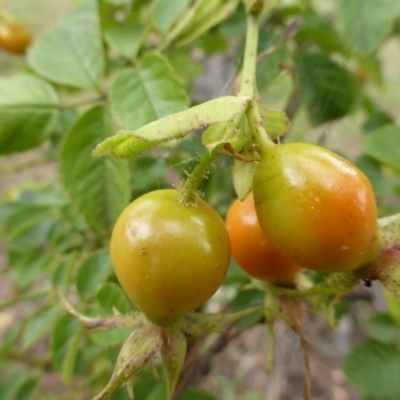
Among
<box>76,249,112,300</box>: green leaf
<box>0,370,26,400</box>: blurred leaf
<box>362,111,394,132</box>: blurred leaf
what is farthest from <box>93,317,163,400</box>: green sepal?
<box>0,370,26,400</box>: blurred leaf

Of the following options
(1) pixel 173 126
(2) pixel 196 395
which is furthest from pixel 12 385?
(1) pixel 173 126

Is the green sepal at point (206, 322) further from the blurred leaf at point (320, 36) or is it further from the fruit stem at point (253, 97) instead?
the blurred leaf at point (320, 36)

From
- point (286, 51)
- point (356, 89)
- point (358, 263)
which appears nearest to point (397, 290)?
point (358, 263)

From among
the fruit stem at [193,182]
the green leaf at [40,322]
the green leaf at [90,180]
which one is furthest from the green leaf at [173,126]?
the green leaf at [40,322]

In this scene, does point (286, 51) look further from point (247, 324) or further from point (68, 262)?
point (68, 262)

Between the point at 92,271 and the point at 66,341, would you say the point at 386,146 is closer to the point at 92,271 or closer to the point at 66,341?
the point at 92,271
